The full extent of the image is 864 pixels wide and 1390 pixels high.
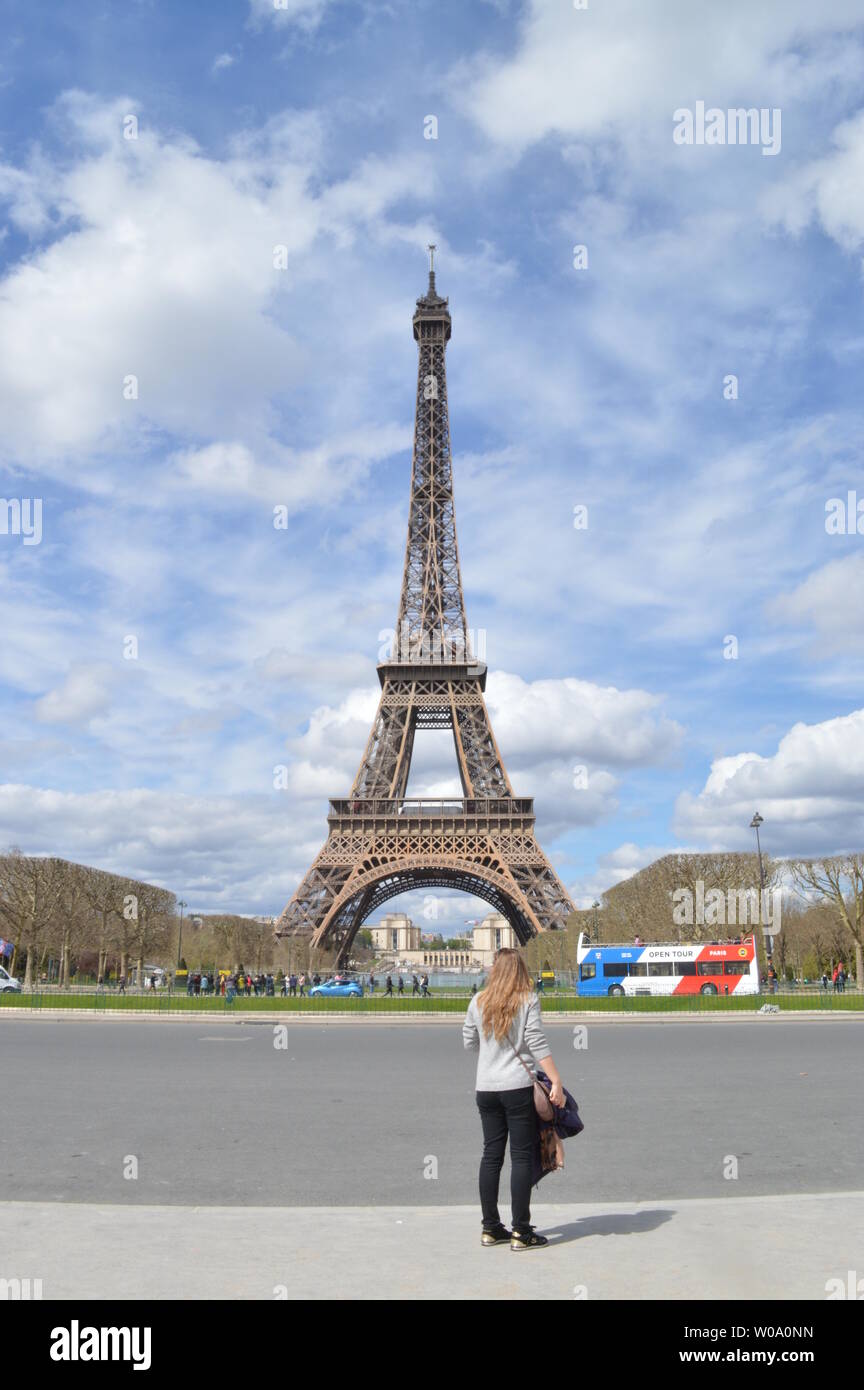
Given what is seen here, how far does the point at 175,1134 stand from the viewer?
10.7 metres

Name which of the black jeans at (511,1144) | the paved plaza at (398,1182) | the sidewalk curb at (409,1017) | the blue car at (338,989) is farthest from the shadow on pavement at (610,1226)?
the blue car at (338,989)

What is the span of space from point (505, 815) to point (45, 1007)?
104 feet

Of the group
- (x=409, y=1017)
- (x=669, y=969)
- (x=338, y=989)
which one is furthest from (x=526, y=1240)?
(x=338, y=989)

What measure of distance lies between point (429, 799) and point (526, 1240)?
197ft

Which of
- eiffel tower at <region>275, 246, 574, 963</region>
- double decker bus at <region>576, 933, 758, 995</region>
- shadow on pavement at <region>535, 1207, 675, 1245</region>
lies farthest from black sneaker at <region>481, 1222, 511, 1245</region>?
eiffel tower at <region>275, 246, 574, 963</region>

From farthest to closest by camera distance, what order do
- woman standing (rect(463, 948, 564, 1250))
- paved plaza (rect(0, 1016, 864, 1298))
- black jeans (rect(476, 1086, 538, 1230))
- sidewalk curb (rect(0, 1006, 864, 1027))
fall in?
sidewalk curb (rect(0, 1006, 864, 1027))
woman standing (rect(463, 948, 564, 1250))
black jeans (rect(476, 1086, 538, 1230))
paved plaza (rect(0, 1016, 864, 1298))

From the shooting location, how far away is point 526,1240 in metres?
5.98

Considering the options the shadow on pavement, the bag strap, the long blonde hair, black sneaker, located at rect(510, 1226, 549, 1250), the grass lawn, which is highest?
the long blonde hair

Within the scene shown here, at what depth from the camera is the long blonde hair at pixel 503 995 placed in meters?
6.50

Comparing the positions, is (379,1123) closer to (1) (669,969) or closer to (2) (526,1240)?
(2) (526,1240)

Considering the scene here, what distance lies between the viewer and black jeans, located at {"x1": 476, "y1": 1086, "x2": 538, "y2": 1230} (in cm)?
612

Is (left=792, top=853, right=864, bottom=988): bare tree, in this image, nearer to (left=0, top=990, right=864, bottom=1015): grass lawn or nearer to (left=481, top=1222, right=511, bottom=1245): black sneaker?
(left=0, top=990, right=864, bottom=1015): grass lawn

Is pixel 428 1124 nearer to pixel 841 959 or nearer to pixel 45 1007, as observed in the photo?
pixel 45 1007

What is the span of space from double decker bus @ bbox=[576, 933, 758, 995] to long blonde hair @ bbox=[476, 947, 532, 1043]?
4532 cm
